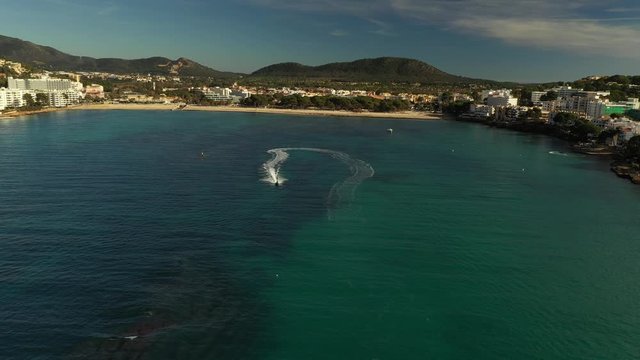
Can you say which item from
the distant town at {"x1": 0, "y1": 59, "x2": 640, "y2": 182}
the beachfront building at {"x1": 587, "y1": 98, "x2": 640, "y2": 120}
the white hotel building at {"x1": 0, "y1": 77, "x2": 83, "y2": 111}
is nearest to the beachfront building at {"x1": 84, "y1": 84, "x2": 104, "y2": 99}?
the distant town at {"x1": 0, "y1": 59, "x2": 640, "y2": 182}

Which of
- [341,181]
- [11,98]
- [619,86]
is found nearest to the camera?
[341,181]

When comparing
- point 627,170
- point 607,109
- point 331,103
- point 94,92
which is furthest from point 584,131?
point 94,92

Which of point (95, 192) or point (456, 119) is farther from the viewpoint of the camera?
point (456, 119)

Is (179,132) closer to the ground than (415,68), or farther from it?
closer to the ground

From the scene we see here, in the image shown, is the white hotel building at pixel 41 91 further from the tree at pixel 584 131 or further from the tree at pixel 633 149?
the tree at pixel 633 149

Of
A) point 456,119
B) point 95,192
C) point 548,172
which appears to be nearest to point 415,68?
point 456,119

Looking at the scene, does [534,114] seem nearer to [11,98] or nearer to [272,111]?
[272,111]

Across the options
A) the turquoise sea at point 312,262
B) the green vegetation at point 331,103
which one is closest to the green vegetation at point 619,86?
the green vegetation at point 331,103

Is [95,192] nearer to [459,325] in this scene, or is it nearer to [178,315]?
[178,315]
